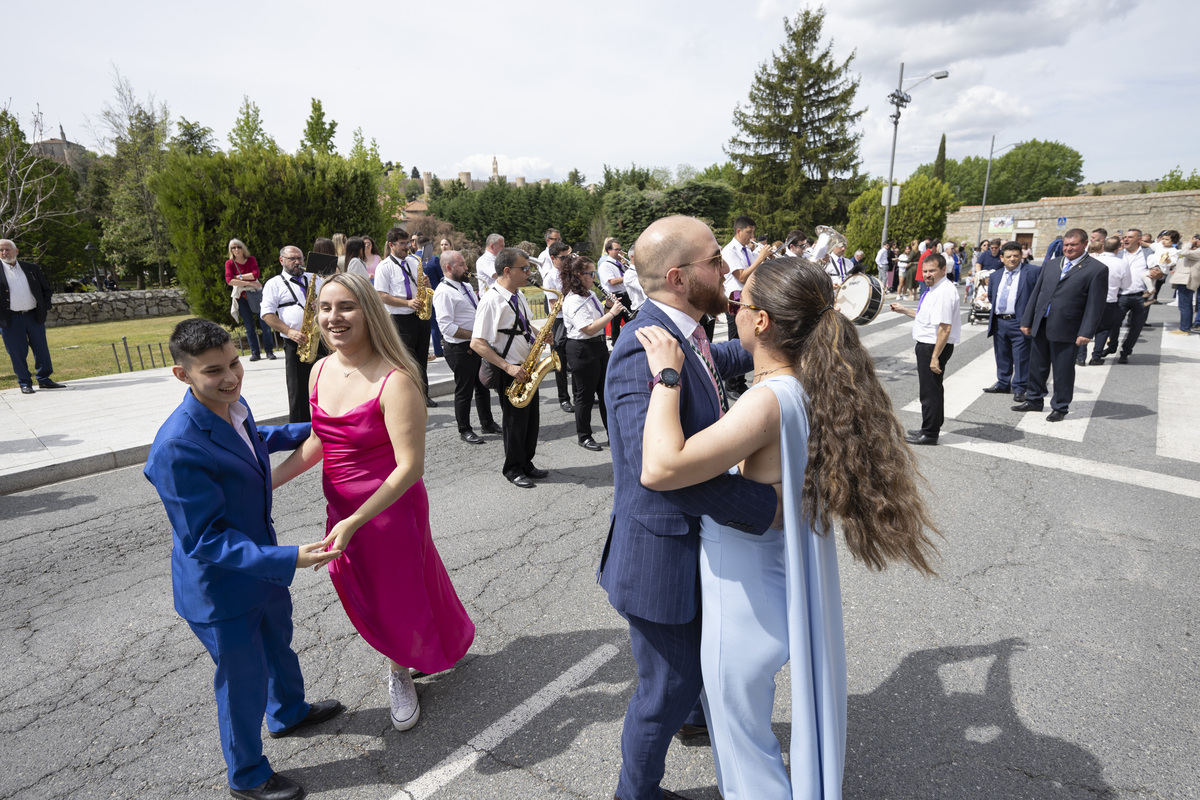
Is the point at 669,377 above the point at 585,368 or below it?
above

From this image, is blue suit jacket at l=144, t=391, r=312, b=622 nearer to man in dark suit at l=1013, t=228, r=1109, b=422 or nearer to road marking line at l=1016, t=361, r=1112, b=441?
road marking line at l=1016, t=361, r=1112, b=441

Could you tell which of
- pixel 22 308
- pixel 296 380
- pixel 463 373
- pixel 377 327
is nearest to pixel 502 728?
pixel 377 327

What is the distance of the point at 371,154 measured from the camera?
19750mm

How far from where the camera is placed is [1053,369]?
701cm

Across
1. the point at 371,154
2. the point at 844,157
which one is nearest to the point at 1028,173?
the point at 844,157

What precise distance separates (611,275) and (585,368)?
262 cm

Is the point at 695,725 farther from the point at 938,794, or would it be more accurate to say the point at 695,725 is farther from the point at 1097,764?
the point at 1097,764

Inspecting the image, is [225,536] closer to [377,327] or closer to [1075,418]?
[377,327]

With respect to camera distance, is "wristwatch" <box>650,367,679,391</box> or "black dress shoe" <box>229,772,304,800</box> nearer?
"wristwatch" <box>650,367,679,391</box>

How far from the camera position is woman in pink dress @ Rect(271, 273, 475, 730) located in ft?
7.79

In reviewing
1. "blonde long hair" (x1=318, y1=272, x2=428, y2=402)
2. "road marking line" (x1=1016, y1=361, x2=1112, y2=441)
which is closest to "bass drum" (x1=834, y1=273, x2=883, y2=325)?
"road marking line" (x1=1016, y1=361, x2=1112, y2=441)

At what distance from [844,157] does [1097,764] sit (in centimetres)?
4539

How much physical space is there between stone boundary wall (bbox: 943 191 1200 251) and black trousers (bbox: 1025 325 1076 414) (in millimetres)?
35744

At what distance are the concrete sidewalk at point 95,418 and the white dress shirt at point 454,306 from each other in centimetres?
252
